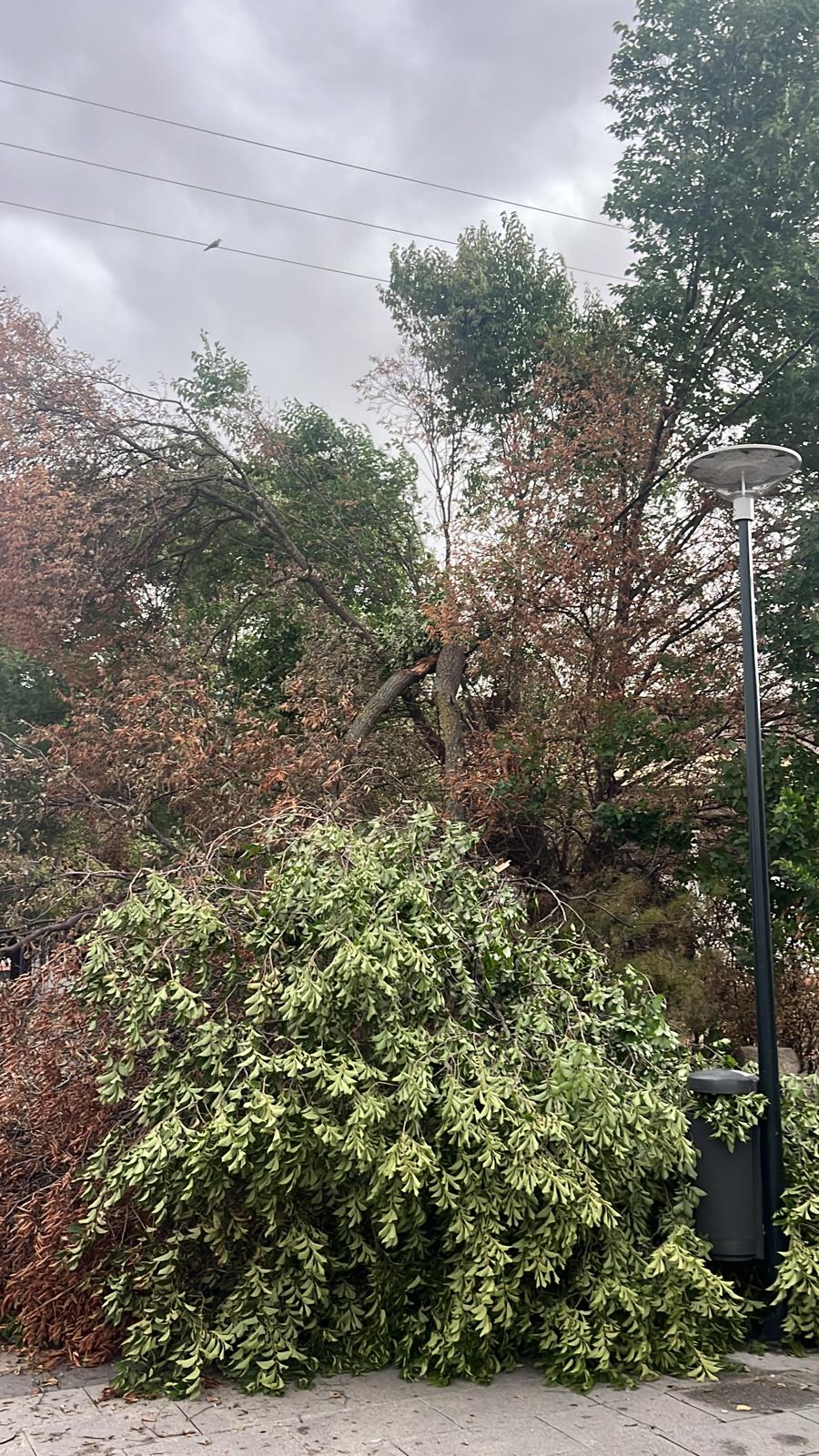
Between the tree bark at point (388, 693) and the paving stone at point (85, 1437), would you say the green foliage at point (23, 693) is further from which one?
the paving stone at point (85, 1437)

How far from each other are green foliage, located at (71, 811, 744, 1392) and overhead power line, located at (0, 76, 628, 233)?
871cm

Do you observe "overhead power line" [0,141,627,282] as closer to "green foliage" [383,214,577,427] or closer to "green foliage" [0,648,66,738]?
"green foliage" [383,214,577,427]

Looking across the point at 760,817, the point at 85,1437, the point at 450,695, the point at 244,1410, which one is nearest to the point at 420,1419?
the point at 244,1410

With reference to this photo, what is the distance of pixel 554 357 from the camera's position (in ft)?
42.7

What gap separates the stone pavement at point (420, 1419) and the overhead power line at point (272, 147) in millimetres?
10406

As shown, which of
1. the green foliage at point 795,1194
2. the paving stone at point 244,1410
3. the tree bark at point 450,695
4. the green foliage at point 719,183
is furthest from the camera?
the tree bark at point 450,695

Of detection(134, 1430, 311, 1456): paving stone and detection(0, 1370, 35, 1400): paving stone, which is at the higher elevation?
detection(134, 1430, 311, 1456): paving stone

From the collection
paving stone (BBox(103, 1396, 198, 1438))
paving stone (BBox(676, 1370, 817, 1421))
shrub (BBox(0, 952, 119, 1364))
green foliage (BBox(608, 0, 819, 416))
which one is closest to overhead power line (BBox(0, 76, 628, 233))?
green foliage (BBox(608, 0, 819, 416))

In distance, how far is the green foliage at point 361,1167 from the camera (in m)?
4.77

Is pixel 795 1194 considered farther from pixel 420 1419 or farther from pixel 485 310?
pixel 485 310

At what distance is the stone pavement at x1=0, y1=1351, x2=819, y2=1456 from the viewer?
419 cm

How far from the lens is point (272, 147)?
11.7 metres

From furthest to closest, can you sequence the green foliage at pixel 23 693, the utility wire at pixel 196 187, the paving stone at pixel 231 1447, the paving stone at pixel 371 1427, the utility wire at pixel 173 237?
the green foliage at pixel 23 693 → the utility wire at pixel 173 237 → the utility wire at pixel 196 187 → the paving stone at pixel 371 1427 → the paving stone at pixel 231 1447

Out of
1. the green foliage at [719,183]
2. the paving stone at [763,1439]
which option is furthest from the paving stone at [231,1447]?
the green foliage at [719,183]
